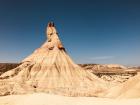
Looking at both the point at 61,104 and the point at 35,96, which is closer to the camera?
the point at 61,104

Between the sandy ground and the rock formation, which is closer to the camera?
the sandy ground

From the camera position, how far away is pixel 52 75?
61188 millimetres

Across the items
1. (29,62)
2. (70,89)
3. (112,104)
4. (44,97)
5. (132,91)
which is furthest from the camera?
(29,62)

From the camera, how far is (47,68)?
63.4m

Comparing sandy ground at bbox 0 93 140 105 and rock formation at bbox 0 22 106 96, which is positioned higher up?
rock formation at bbox 0 22 106 96

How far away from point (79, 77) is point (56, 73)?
6.70m

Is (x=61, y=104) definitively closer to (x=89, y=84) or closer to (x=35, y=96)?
(x=35, y=96)

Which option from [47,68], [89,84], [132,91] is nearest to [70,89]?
[89,84]

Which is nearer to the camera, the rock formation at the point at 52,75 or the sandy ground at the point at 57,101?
the sandy ground at the point at 57,101

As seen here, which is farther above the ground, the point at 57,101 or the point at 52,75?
the point at 52,75

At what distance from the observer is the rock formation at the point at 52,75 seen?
178ft

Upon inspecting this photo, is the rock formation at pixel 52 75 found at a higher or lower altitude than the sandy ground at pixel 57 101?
higher

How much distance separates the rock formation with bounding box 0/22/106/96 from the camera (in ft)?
178

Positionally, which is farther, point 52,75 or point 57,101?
point 52,75
